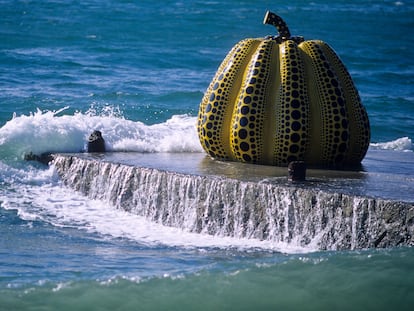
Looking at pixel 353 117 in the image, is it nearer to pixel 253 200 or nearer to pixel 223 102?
pixel 223 102

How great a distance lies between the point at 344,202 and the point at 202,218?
1.55m

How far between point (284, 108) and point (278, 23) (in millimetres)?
1074

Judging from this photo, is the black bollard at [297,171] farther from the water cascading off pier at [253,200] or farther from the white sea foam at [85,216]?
the white sea foam at [85,216]

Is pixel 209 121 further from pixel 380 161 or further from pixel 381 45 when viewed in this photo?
pixel 381 45

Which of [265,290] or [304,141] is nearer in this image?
[265,290]

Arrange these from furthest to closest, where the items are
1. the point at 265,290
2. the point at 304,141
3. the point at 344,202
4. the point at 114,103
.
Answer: the point at 114,103 → the point at 304,141 → the point at 344,202 → the point at 265,290

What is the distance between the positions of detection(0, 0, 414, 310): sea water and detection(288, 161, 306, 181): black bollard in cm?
70

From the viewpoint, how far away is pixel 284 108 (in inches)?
400

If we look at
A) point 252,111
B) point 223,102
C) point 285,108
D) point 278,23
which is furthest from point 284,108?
point 278,23

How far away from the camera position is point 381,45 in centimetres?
2842

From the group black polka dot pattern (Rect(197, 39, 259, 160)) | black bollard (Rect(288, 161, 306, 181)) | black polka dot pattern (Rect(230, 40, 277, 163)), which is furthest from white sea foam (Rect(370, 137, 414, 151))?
black bollard (Rect(288, 161, 306, 181))

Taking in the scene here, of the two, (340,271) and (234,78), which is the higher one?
(234,78)

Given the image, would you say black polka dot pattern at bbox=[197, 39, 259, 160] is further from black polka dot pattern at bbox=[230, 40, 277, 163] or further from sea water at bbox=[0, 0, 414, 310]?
sea water at bbox=[0, 0, 414, 310]

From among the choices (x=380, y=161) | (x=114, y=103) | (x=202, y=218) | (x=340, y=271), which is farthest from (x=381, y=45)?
(x=340, y=271)
